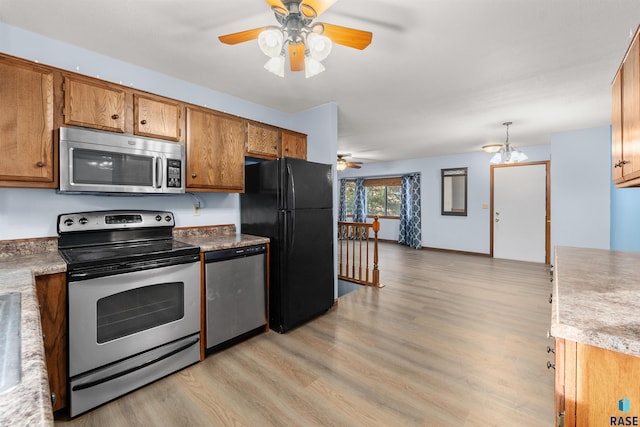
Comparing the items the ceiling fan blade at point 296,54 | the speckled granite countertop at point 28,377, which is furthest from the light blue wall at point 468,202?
the speckled granite countertop at point 28,377

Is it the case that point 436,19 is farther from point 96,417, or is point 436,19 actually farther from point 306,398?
point 96,417

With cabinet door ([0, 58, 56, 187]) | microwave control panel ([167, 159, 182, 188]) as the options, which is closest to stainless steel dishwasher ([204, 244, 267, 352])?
microwave control panel ([167, 159, 182, 188])

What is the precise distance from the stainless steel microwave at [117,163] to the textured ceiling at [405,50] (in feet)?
2.42

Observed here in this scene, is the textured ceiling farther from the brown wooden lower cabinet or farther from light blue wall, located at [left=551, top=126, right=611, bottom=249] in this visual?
the brown wooden lower cabinet

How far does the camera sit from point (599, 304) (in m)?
1.02

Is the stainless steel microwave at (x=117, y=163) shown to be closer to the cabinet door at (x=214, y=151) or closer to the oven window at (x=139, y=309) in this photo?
the cabinet door at (x=214, y=151)

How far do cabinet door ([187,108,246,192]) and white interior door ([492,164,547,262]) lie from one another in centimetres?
566

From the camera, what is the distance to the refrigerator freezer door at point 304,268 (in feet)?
8.76

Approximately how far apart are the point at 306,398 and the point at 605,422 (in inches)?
58.5

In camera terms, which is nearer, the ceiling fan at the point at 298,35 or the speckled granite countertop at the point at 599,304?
the speckled granite countertop at the point at 599,304

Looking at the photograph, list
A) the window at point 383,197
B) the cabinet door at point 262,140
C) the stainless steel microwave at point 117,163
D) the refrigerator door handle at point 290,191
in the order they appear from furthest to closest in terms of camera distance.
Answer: the window at point 383,197, the cabinet door at point 262,140, the refrigerator door handle at point 290,191, the stainless steel microwave at point 117,163

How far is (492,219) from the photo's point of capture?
6152 mm

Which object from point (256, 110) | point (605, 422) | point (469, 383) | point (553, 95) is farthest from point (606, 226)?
point (256, 110)

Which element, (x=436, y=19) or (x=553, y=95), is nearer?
(x=436, y=19)
